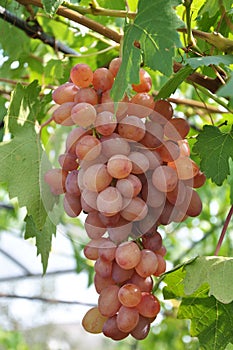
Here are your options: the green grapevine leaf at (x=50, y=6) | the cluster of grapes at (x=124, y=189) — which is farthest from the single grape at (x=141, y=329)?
the green grapevine leaf at (x=50, y=6)

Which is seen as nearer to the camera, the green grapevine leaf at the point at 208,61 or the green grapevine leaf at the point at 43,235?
the green grapevine leaf at the point at 208,61

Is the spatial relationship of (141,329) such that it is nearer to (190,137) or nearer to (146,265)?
(146,265)

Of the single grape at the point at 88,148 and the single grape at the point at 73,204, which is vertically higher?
the single grape at the point at 88,148

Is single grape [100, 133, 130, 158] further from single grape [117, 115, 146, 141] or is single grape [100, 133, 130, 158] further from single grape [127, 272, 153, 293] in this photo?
single grape [127, 272, 153, 293]

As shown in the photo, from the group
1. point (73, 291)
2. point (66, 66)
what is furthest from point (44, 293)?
point (66, 66)

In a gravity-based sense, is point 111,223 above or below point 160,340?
above

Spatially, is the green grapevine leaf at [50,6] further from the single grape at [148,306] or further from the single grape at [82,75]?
the single grape at [148,306]

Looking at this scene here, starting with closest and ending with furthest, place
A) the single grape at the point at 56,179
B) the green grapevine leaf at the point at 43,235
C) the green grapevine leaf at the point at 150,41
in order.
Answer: the green grapevine leaf at the point at 150,41 → the single grape at the point at 56,179 → the green grapevine leaf at the point at 43,235

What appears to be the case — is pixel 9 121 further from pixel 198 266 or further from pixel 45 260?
pixel 198 266
